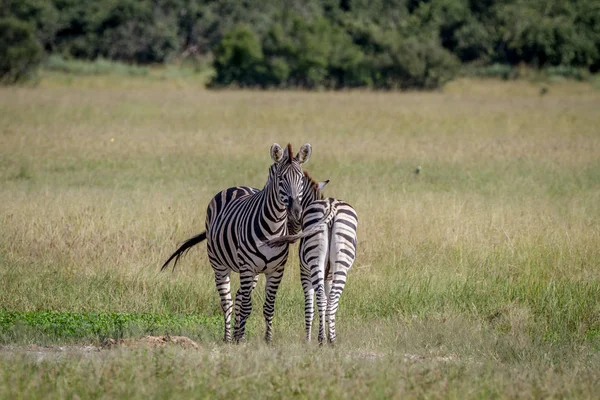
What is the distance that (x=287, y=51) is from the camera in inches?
1708

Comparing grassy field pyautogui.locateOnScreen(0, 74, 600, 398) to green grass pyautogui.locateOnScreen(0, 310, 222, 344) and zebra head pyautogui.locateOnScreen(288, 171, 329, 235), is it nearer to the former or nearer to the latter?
green grass pyautogui.locateOnScreen(0, 310, 222, 344)

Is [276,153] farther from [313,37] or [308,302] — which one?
[313,37]

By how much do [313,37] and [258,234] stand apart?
35.8m

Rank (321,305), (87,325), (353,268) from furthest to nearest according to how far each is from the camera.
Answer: (353,268), (87,325), (321,305)

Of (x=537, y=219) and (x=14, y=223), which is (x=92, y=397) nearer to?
(x=14, y=223)

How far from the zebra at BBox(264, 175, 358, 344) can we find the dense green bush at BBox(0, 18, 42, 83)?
105 ft

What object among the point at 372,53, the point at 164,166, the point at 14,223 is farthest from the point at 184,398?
the point at 372,53

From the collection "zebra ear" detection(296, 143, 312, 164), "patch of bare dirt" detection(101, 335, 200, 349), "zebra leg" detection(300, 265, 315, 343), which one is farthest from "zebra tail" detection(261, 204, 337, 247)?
"patch of bare dirt" detection(101, 335, 200, 349)

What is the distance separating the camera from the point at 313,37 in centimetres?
4344

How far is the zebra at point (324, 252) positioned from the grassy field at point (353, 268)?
448 millimetres

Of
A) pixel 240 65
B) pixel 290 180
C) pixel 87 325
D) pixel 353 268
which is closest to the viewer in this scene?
pixel 290 180

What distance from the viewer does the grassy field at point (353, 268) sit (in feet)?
22.8

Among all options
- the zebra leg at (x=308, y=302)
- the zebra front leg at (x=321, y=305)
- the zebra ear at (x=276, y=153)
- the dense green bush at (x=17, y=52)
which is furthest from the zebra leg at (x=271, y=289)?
the dense green bush at (x=17, y=52)

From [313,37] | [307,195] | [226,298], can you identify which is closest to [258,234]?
[307,195]
